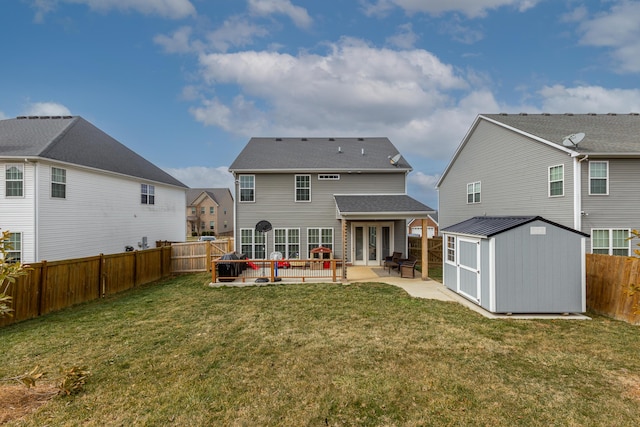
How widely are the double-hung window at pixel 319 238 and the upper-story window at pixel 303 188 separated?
184 cm

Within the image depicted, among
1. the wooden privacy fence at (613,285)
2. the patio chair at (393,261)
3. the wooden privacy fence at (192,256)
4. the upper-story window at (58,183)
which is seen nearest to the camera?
the wooden privacy fence at (613,285)

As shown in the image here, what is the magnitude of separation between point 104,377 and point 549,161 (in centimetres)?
1510

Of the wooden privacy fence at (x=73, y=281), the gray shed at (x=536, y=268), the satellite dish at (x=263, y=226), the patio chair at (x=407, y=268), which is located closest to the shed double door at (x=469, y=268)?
the gray shed at (x=536, y=268)

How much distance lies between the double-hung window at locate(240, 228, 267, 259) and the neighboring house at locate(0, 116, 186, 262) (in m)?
7.09

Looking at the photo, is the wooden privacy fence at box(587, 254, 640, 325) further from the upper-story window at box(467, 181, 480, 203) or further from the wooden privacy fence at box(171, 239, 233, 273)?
the wooden privacy fence at box(171, 239, 233, 273)

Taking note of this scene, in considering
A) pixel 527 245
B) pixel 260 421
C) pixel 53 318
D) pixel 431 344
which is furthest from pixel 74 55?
pixel 527 245

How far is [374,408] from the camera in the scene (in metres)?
3.81

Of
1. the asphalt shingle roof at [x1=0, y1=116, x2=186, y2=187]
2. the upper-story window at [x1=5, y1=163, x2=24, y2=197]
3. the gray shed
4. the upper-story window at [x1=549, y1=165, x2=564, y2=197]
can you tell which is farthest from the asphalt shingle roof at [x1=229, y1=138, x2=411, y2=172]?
the gray shed

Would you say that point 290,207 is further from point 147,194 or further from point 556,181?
point 556,181

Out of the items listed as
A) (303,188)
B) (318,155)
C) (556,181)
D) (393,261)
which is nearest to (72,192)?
(303,188)

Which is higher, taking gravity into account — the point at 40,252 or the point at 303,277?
the point at 40,252

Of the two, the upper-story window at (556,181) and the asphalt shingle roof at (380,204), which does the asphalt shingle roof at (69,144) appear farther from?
the upper-story window at (556,181)

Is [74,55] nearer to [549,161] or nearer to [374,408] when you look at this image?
[374,408]

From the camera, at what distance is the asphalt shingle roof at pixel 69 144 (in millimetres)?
12394
